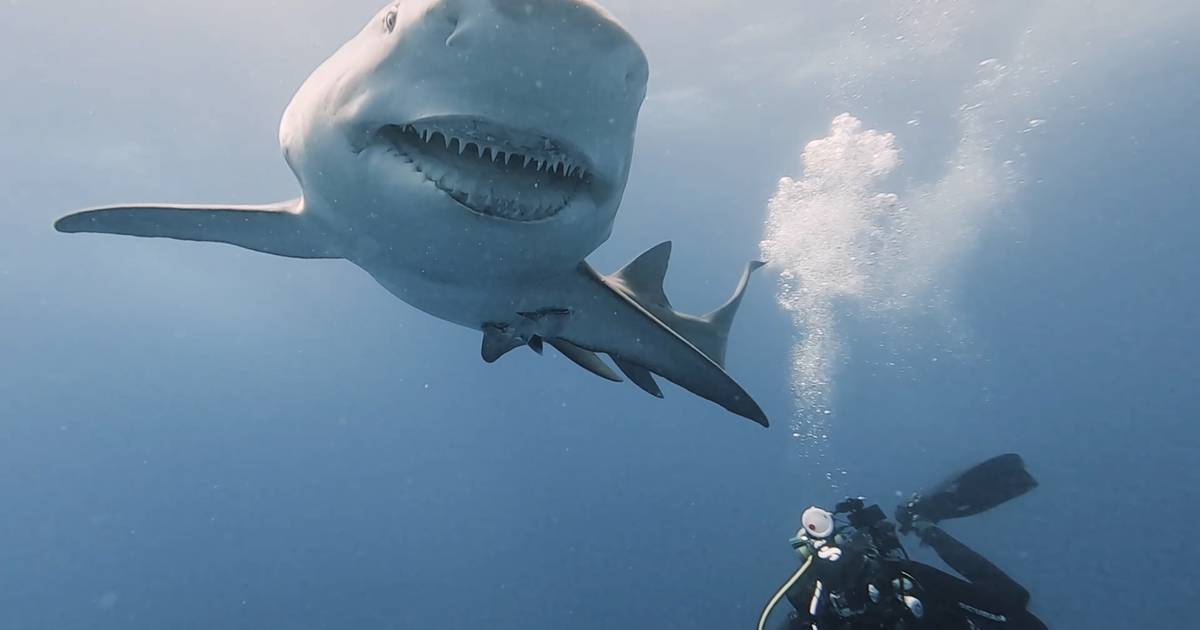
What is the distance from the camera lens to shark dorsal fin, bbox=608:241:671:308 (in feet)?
19.9

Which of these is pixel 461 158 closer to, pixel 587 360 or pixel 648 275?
pixel 587 360

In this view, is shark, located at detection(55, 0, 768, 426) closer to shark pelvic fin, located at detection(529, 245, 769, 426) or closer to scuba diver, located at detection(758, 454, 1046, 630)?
shark pelvic fin, located at detection(529, 245, 769, 426)

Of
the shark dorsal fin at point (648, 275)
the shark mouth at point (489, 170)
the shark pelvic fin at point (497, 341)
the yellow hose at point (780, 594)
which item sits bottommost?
the yellow hose at point (780, 594)

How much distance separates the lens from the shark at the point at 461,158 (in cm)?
213

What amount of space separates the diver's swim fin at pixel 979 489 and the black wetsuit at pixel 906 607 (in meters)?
2.85

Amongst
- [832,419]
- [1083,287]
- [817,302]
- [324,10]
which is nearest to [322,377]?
[817,302]

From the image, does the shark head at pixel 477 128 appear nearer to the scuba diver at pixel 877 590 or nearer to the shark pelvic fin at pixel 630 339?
the shark pelvic fin at pixel 630 339

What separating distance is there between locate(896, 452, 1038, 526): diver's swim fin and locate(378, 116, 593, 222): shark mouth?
339 inches

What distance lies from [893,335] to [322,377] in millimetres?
43927

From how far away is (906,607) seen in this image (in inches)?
252

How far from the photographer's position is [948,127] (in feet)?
80.0

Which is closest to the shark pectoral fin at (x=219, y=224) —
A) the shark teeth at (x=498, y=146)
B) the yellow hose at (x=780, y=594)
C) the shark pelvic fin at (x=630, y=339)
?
the shark pelvic fin at (x=630, y=339)

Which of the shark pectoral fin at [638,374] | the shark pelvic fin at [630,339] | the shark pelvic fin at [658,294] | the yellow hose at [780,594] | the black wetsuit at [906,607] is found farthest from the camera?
the yellow hose at [780,594]

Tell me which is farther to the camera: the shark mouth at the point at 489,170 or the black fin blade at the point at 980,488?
the black fin blade at the point at 980,488
